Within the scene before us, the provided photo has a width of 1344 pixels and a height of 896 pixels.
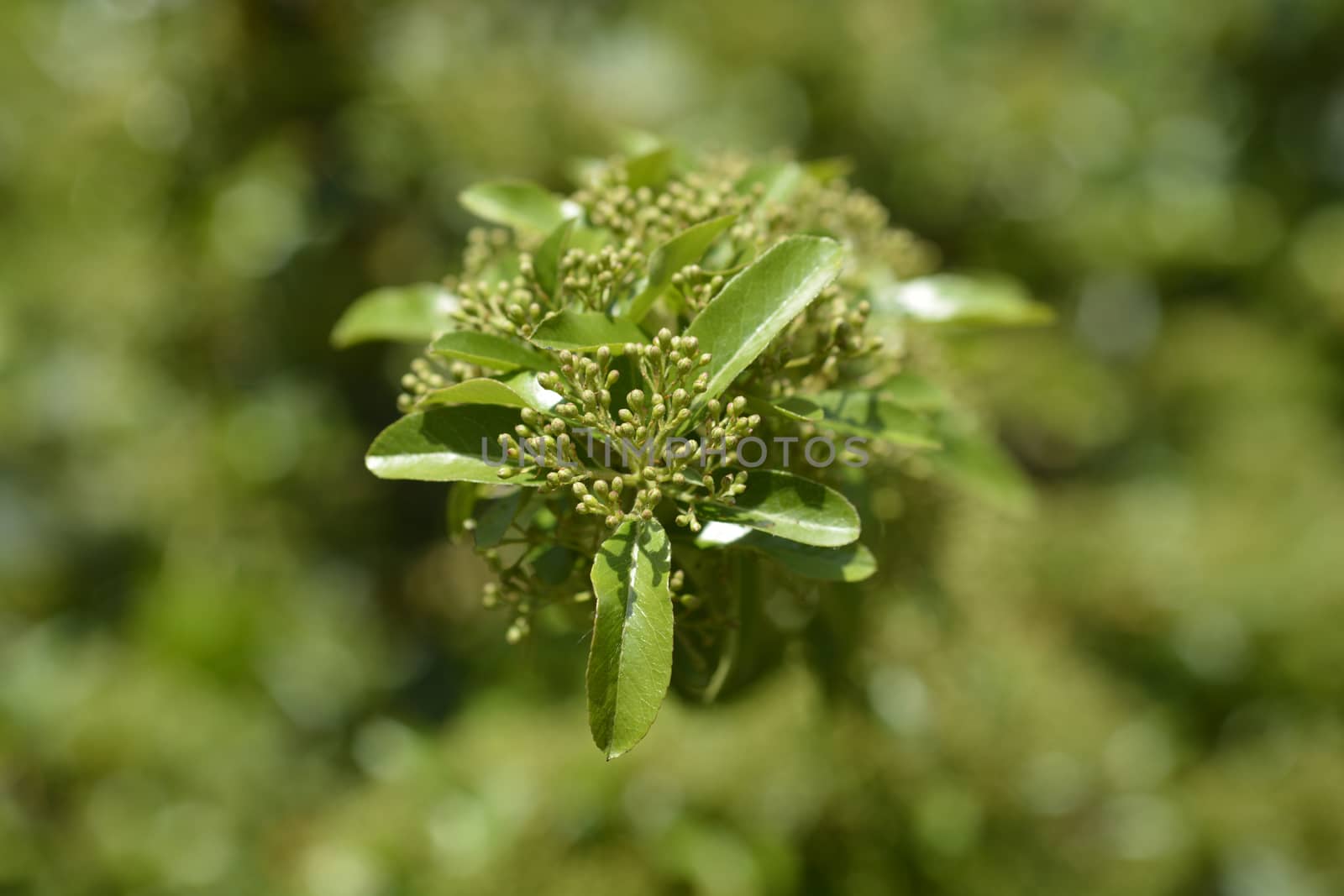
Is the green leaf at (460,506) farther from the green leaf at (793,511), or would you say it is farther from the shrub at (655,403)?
the green leaf at (793,511)

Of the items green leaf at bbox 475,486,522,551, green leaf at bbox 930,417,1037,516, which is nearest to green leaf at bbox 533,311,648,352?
green leaf at bbox 475,486,522,551

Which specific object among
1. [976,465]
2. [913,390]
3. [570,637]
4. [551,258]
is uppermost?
[551,258]

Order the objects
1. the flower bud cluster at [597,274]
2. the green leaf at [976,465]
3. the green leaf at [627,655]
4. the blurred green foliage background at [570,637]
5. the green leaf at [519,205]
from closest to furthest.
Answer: the green leaf at [627,655], the flower bud cluster at [597,274], the green leaf at [519,205], the green leaf at [976,465], the blurred green foliage background at [570,637]

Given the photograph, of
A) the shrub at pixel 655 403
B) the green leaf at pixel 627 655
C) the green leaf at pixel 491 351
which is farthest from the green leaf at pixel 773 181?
the green leaf at pixel 627 655

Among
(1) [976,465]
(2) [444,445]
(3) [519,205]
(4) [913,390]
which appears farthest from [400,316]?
(1) [976,465]

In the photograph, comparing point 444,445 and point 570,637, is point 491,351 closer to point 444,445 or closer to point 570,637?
point 444,445

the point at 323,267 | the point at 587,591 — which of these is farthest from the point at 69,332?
the point at 587,591
